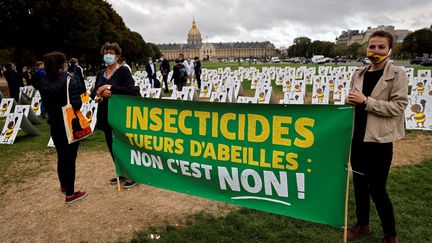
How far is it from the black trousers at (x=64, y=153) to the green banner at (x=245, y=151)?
0.77m

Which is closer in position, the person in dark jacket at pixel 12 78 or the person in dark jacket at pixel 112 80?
the person in dark jacket at pixel 112 80

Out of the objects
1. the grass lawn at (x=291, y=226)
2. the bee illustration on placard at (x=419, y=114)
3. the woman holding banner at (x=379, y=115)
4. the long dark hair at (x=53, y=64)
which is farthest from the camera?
the bee illustration on placard at (x=419, y=114)

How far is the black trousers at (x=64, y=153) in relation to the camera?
4461 millimetres

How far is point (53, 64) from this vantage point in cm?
425

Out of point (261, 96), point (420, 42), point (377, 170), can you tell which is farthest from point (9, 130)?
point (420, 42)

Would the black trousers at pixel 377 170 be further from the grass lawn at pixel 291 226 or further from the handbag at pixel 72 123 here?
the handbag at pixel 72 123

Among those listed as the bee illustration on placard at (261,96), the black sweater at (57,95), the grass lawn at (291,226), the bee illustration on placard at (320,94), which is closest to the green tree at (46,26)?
the bee illustration on placard at (261,96)

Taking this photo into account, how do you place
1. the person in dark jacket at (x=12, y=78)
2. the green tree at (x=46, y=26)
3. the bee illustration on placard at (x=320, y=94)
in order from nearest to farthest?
1. the bee illustration on placard at (x=320, y=94)
2. the person in dark jacket at (x=12, y=78)
3. the green tree at (x=46, y=26)

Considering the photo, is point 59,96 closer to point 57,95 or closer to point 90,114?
point 57,95

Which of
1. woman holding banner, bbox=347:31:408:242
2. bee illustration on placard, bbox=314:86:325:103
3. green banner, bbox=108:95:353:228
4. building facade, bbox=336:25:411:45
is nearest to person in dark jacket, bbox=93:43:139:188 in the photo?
green banner, bbox=108:95:353:228

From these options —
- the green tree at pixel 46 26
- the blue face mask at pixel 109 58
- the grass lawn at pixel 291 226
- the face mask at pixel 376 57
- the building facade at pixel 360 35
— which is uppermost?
the building facade at pixel 360 35

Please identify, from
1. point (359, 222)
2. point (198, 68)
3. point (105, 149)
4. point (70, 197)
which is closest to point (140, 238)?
point (70, 197)

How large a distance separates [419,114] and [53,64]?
28.7ft

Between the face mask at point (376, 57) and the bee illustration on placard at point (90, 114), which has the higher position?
the face mask at point (376, 57)
